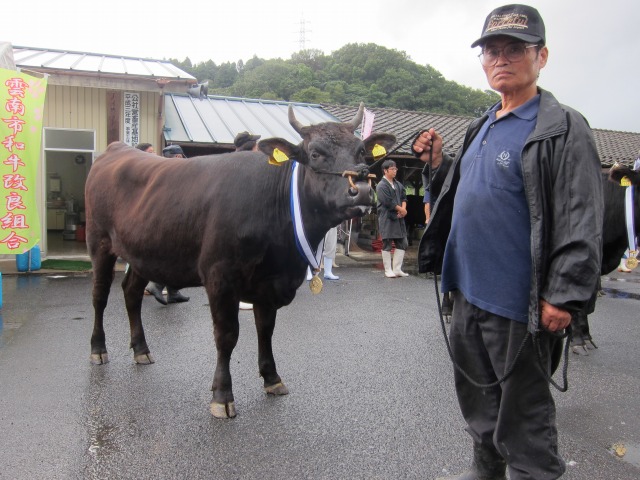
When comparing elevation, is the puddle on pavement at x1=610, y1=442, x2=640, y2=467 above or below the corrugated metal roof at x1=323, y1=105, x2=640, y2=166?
below

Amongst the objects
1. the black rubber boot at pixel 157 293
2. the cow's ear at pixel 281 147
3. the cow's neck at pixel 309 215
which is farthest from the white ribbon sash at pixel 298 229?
the black rubber boot at pixel 157 293

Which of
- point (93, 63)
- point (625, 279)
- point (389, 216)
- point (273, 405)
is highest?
point (93, 63)

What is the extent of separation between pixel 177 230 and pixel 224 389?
1234 millimetres

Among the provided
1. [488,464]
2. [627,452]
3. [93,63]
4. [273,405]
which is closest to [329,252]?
[273,405]

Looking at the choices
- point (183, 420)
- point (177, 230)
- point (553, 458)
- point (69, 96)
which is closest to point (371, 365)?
point (183, 420)

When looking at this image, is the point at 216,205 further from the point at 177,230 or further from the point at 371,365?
the point at 371,365

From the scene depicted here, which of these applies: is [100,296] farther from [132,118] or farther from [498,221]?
[132,118]

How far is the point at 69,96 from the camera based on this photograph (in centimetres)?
1074

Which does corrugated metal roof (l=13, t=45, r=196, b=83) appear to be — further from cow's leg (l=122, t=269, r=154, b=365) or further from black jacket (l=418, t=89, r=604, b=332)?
black jacket (l=418, t=89, r=604, b=332)

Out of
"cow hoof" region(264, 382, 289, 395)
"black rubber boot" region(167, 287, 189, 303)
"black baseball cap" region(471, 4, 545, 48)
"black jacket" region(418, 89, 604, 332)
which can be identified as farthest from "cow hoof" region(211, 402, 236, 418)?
"black rubber boot" region(167, 287, 189, 303)

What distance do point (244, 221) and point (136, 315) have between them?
1.79m

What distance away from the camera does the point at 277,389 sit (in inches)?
→ 154

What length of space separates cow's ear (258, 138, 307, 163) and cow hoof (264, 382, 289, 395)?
1.71m

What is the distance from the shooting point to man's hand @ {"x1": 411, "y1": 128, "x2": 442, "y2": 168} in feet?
9.15
